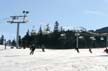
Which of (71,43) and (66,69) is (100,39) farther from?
(66,69)

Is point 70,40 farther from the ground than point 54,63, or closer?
closer

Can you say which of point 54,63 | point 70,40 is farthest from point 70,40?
point 54,63

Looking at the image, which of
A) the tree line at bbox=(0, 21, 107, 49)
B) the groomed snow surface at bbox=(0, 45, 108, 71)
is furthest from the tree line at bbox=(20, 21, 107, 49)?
the groomed snow surface at bbox=(0, 45, 108, 71)

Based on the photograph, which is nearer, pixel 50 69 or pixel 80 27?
pixel 50 69

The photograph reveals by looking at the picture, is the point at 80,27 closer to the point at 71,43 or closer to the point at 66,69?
the point at 71,43

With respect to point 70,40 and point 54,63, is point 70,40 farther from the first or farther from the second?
point 54,63

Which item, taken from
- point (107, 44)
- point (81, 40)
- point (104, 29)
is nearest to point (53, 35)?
point (81, 40)

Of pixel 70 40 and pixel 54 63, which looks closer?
pixel 54 63

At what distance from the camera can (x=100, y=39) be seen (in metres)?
122

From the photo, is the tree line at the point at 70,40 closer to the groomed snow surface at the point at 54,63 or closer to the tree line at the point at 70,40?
the tree line at the point at 70,40

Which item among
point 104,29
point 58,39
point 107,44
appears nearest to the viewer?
point 107,44

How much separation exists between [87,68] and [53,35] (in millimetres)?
110894

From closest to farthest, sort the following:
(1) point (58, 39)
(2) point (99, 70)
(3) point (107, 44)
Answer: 1. (2) point (99, 70)
2. (3) point (107, 44)
3. (1) point (58, 39)

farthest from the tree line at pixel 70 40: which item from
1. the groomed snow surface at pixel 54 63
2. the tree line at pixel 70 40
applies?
the groomed snow surface at pixel 54 63
